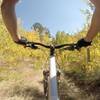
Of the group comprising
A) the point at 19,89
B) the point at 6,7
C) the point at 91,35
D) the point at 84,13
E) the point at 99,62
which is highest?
the point at 84,13

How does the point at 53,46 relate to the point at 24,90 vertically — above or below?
below

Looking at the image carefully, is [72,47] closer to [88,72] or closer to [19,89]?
→ [19,89]

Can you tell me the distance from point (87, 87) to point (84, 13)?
513 cm

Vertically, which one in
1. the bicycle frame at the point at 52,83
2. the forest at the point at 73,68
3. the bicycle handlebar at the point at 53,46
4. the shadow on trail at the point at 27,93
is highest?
the forest at the point at 73,68

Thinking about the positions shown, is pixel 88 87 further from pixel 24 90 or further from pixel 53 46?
pixel 53 46

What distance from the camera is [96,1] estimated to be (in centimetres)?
157

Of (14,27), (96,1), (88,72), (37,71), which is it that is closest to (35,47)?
(14,27)

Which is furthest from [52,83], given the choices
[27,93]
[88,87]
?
[88,87]

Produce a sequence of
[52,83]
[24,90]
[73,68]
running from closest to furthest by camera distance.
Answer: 1. [52,83]
2. [24,90]
3. [73,68]

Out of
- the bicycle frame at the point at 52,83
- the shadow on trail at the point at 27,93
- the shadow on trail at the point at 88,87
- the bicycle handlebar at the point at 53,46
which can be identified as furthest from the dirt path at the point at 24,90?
the bicycle frame at the point at 52,83

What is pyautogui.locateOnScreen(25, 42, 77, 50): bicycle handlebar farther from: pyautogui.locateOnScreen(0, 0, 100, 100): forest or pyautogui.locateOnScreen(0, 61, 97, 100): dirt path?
pyautogui.locateOnScreen(0, 61, 97, 100): dirt path

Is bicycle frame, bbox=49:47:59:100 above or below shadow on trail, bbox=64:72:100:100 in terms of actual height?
below

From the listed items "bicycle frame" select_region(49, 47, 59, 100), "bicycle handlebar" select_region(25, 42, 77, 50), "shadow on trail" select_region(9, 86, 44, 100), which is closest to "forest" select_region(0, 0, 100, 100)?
"shadow on trail" select_region(9, 86, 44, 100)

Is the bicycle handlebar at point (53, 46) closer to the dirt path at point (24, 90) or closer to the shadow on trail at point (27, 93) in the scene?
the dirt path at point (24, 90)
